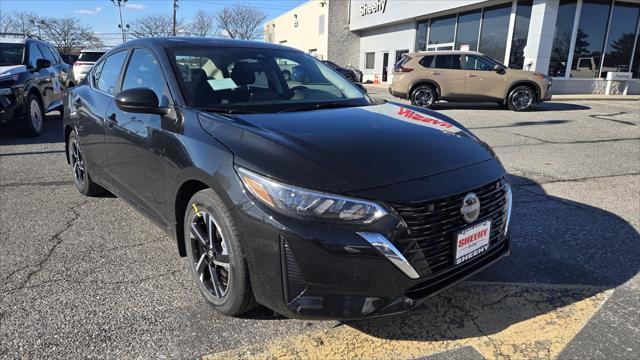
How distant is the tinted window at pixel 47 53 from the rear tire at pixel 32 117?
5.01 feet

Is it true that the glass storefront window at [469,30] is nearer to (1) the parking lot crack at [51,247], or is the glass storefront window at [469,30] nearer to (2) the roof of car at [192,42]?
(2) the roof of car at [192,42]

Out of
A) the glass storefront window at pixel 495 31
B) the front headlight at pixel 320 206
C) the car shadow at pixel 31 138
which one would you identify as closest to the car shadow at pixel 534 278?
the front headlight at pixel 320 206

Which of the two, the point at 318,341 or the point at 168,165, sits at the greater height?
the point at 168,165

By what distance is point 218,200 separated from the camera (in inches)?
91.0

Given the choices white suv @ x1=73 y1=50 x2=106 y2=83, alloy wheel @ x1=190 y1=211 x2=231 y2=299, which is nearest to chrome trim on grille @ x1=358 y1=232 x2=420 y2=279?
alloy wheel @ x1=190 y1=211 x2=231 y2=299

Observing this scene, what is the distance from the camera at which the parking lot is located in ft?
7.73

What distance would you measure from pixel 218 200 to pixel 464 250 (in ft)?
4.33

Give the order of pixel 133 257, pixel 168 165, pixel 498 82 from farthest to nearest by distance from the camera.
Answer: pixel 498 82, pixel 133 257, pixel 168 165

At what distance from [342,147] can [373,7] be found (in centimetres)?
3179

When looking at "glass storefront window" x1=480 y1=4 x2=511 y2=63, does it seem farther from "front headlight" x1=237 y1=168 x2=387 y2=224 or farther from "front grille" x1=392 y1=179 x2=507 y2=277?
"front headlight" x1=237 y1=168 x2=387 y2=224

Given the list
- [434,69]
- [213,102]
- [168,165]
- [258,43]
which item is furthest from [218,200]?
[434,69]

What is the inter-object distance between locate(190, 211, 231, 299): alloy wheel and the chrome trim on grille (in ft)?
2.64

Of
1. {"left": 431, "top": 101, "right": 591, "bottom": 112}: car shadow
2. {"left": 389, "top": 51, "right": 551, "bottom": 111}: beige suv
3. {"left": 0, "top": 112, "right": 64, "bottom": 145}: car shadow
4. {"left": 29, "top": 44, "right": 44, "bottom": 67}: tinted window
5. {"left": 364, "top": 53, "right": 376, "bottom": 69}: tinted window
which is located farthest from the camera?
{"left": 364, "top": 53, "right": 376, "bottom": 69}: tinted window

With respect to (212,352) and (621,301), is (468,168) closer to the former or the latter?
(621,301)
